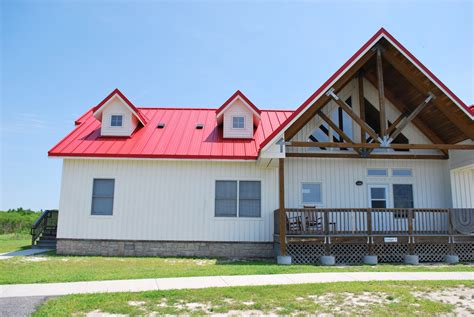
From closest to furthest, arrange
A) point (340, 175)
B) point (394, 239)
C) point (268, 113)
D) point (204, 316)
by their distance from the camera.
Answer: point (204, 316) < point (394, 239) < point (340, 175) < point (268, 113)

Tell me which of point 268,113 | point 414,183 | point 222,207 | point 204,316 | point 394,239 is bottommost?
point 204,316

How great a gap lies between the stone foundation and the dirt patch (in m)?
7.76

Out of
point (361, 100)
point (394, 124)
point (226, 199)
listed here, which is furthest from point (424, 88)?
point (226, 199)

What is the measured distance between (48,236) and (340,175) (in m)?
13.2

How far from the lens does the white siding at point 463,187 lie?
629 inches

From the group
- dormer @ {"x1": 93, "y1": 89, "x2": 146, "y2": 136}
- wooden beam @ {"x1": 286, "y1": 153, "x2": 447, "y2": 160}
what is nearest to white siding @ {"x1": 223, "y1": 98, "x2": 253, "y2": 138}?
wooden beam @ {"x1": 286, "y1": 153, "x2": 447, "y2": 160}

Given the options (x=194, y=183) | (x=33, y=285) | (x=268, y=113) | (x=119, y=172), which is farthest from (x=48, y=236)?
(x=268, y=113)

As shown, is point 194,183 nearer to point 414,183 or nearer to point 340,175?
point 340,175

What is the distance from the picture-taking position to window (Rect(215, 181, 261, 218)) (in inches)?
612

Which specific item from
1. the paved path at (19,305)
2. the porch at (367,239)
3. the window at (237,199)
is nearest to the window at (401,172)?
the porch at (367,239)

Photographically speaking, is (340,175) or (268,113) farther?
(268,113)

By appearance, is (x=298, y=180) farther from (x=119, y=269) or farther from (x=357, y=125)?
(x=119, y=269)

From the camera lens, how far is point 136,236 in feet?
50.1

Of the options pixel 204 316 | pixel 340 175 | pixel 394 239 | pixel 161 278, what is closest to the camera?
pixel 204 316
